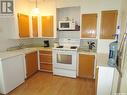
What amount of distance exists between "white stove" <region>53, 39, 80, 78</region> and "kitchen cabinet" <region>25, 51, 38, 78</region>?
2.22 ft

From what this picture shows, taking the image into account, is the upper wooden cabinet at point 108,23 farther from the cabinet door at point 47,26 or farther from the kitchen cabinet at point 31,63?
the kitchen cabinet at point 31,63

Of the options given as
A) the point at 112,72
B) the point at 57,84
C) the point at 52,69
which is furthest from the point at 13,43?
the point at 112,72

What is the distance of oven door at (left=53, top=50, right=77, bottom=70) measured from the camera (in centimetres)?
334

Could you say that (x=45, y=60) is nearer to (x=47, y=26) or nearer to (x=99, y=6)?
(x=47, y=26)

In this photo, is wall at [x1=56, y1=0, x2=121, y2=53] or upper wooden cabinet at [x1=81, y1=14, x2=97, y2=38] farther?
upper wooden cabinet at [x1=81, y1=14, x2=97, y2=38]

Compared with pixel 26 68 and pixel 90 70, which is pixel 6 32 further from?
pixel 90 70

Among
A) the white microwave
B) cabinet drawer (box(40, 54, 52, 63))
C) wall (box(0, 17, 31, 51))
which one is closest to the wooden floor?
cabinet drawer (box(40, 54, 52, 63))

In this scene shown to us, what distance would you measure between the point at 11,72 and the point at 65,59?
5.25 ft

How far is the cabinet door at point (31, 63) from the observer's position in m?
3.29

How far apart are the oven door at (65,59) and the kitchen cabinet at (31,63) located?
26.7 inches

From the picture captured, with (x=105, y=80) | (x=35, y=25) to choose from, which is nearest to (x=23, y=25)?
(x=35, y=25)

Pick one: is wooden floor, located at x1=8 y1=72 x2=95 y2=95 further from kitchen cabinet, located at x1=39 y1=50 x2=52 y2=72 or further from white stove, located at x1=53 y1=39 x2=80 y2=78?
kitchen cabinet, located at x1=39 y1=50 x2=52 y2=72

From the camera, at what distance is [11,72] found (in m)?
2.61

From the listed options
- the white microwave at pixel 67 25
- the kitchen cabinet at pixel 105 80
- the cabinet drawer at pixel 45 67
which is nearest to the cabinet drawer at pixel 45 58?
the cabinet drawer at pixel 45 67
